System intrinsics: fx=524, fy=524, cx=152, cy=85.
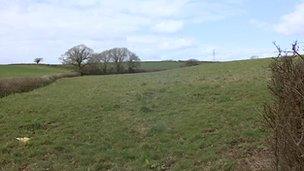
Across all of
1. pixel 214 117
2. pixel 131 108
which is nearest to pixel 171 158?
pixel 214 117

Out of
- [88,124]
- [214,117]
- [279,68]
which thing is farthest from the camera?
[88,124]

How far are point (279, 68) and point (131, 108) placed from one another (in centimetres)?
1533

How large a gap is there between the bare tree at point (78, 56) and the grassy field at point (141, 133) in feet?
231

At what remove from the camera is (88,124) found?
18375 millimetres

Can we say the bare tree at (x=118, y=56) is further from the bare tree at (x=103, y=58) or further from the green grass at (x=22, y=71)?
the green grass at (x=22, y=71)

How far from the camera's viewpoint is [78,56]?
9462 cm

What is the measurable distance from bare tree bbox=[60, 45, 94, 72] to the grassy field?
2769 inches

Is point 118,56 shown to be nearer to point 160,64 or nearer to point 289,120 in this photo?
point 160,64

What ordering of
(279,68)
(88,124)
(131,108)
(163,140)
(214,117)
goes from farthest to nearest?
1. (131,108)
2. (88,124)
3. (214,117)
4. (163,140)
5. (279,68)

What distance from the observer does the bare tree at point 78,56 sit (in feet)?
309

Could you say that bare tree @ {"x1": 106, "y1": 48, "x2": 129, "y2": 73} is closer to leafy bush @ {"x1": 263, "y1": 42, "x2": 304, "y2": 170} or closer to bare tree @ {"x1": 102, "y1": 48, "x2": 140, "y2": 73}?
bare tree @ {"x1": 102, "y1": 48, "x2": 140, "y2": 73}

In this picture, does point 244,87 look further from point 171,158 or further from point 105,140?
point 171,158

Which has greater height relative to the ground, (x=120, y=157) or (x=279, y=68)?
(x=279, y=68)

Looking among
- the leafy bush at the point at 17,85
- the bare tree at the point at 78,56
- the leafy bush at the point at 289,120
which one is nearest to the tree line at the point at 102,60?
the bare tree at the point at 78,56
